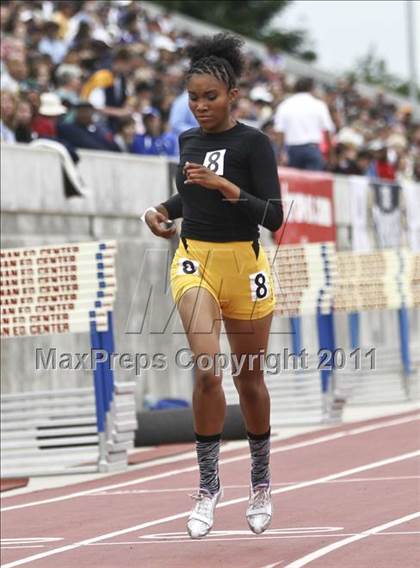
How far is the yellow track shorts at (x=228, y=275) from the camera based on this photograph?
29.5 feet

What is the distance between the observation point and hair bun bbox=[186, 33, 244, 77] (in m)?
9.19

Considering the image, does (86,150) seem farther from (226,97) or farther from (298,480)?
(226,97)

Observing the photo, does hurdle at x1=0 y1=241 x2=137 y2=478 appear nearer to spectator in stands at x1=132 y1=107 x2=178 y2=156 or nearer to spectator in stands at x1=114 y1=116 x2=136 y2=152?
spectator in stands at x1=114 y1=116 x2=136 y2=152

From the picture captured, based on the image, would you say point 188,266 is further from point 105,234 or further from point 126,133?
point 126,133

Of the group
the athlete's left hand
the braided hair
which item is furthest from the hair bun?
the athlete's left hand

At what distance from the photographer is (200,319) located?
347 inches

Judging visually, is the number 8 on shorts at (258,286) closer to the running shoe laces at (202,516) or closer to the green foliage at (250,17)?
the running shoe laces at (202,516)

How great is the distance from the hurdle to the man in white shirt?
29.2 feet

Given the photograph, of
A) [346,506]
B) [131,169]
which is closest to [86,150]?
[131,169]

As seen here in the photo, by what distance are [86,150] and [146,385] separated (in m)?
2.82

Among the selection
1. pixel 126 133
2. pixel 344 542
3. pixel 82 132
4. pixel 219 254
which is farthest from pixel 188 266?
pixel 126 133

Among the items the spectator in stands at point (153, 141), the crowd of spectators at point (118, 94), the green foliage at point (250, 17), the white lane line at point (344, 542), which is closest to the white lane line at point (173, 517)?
the white lane line at point (344, 542)

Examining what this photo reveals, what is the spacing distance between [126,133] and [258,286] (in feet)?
41.7

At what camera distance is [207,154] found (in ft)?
29.6
